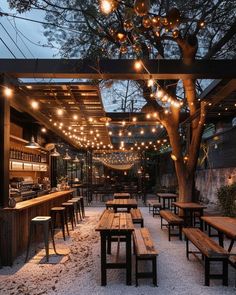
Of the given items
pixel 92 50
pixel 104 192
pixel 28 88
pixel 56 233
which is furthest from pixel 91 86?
pixel 104 192

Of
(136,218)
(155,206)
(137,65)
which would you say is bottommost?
(155,206)

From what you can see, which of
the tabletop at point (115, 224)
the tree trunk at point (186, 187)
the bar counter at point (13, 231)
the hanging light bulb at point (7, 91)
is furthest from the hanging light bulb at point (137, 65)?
the tree trunk at point (186, 187)

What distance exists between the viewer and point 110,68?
595 centimetres

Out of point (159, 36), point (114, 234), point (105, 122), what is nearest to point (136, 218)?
point (114, 234)

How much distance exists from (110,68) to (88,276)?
126 inches

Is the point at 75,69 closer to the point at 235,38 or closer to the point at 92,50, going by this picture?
the point at 92,50

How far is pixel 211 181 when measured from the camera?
45.5 ft

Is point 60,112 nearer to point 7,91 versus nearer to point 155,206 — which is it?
point 7,91

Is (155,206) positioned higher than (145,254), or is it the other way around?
(145,254)

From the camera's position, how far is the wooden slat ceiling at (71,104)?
22.0 ft

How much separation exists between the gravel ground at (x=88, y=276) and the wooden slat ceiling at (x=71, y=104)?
2939 mm

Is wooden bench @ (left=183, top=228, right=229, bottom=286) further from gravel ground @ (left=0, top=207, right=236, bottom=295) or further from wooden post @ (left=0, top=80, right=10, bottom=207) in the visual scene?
wooden post @ (left=0, top=80, right=10, bottom=207)

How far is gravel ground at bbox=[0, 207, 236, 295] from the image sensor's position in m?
4.29

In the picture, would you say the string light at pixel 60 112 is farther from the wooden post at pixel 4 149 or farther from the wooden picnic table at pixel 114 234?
the wooden picnic table at pixel 114 234
